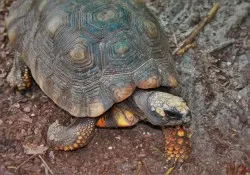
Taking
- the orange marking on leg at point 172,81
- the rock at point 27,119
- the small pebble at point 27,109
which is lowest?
the rock at point 27,119

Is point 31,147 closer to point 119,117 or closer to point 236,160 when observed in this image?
point 119,117

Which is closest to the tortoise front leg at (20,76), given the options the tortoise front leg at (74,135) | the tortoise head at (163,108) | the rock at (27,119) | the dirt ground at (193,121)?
the dirt ground at (193,121)

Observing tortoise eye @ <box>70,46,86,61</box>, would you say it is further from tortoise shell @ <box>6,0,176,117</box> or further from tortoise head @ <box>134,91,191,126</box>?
tortoise head @ <box>134,91,191,126</box>

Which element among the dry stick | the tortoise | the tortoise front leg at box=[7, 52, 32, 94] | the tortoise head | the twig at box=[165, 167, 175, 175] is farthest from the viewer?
the dry stick

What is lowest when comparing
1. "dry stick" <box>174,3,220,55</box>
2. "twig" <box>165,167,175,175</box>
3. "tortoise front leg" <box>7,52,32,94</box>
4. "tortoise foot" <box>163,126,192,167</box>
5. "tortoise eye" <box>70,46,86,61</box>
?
"twig" <box>165,167,175,175</box>

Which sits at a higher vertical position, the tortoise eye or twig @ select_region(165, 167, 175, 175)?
the tortoise eye

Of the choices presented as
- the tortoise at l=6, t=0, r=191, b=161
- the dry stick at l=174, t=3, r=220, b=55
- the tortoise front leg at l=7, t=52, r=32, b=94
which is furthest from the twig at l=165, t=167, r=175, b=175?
the tortoise front leg at l=7, t=52, r=32, b=94

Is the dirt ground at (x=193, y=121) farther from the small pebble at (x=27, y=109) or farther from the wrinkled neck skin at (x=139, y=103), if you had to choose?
the wrinkled neck skin at (x=139, y=103)

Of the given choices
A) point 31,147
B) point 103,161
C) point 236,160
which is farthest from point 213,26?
point 31,147
